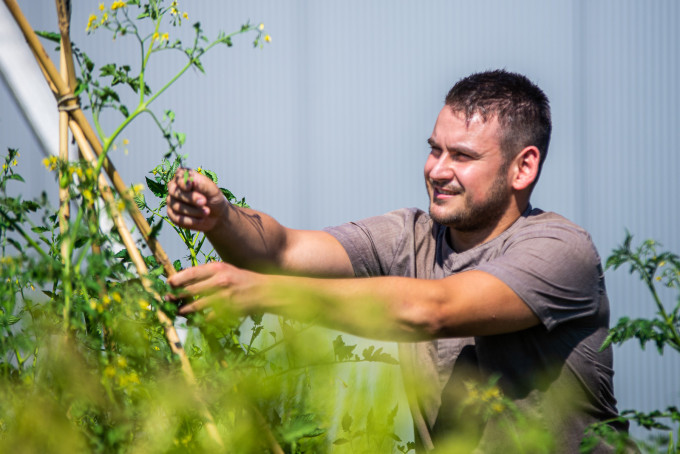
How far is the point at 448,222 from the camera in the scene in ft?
6.53

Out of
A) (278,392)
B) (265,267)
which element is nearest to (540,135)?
(265,267)

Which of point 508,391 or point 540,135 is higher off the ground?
point 540,135

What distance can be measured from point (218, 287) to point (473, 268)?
89 cm

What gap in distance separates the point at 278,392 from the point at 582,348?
0.97 metres

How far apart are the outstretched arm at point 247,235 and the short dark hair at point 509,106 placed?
21.8 inches

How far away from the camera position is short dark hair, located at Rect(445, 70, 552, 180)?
2.01 meters

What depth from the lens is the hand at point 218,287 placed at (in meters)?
1.12

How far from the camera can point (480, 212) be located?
1997mm

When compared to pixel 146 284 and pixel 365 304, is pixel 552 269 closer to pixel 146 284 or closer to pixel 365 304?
pixel 365 304

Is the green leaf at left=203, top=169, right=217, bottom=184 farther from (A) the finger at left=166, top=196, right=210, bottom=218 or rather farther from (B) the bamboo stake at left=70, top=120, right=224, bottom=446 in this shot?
(B) the bamboo stake at left=70, top=120, right=224, bottom=446

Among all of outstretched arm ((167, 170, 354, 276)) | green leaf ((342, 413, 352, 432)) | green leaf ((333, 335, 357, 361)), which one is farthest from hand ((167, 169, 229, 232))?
green leaf ((342, 413, 352, 432))

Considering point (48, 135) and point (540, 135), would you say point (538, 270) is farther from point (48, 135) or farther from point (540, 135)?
point (48, 135)

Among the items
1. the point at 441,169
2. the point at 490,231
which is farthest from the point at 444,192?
the point at 490,231

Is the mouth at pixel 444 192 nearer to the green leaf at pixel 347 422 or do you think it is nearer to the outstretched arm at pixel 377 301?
the outstretched arm at pixel 377 301
